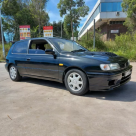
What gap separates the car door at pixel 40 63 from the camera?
13.2 feet

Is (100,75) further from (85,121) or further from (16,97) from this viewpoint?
(16,97)

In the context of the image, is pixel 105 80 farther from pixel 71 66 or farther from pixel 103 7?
pixel 103 7

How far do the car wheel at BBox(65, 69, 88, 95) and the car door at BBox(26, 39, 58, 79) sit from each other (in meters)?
0.48

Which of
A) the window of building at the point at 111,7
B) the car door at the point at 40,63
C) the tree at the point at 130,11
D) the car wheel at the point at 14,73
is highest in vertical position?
the window of building at the point at 111,7

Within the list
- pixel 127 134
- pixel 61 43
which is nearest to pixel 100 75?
pixel 127 134

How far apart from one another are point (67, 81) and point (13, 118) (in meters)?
1.66

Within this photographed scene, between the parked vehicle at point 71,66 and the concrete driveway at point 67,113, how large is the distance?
1.21 feet

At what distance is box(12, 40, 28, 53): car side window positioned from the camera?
4887 millimetres

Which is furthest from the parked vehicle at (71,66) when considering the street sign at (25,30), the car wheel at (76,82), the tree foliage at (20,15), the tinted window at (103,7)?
the tinted window at (103,7)

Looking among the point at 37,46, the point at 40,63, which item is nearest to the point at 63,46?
the point at 40,63

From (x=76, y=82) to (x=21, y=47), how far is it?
2.63 metres

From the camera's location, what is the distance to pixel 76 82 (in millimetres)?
3604

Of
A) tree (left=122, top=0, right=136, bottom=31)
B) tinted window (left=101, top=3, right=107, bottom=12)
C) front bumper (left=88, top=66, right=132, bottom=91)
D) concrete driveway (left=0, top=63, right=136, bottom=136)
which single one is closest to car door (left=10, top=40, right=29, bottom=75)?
concrete driveway (left=0, top=63, right=136, bottom=136)

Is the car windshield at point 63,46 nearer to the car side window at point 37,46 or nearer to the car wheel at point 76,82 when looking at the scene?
the car side window at point 37,46
